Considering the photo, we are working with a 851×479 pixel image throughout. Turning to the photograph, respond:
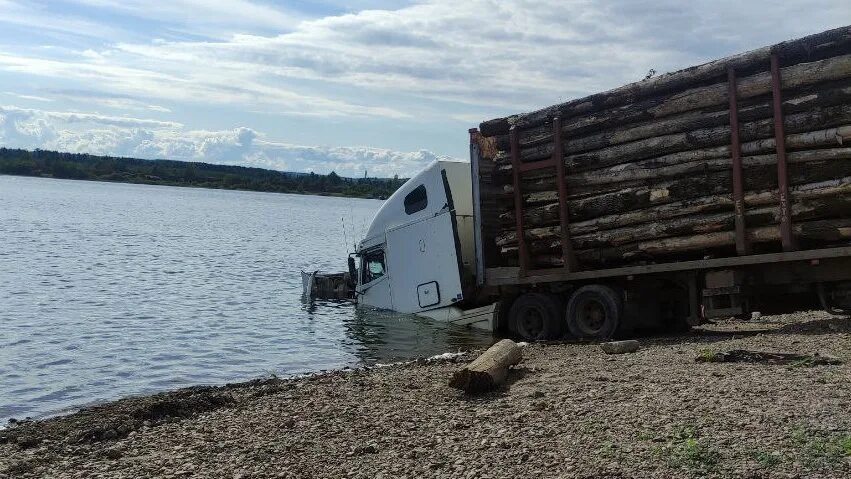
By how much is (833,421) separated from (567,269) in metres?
9.19

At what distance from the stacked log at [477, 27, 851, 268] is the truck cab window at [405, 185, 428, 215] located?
2006 mm


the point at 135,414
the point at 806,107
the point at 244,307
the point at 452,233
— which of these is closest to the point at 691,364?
the point at 806,107

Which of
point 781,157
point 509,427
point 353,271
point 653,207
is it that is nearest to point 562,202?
point 653,207

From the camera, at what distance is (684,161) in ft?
46.3

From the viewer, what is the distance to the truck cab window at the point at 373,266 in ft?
68.9

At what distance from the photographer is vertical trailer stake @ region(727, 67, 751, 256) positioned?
1325 centimetres

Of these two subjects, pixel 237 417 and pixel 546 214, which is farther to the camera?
pixel 546 214

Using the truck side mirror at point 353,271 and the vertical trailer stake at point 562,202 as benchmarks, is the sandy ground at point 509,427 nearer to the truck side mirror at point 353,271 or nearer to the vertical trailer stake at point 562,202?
the vertical trailer stake at point 562,202

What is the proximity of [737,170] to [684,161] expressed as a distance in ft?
3.44

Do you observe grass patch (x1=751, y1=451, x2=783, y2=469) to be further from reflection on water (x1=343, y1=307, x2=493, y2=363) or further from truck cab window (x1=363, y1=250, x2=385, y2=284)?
truck cab window (x1=363, y1=250, x2=385, y2=284)

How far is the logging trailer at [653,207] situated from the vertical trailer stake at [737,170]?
0.08ft

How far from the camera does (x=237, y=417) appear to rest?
10.1 meters

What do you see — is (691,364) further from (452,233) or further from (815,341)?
(452,233)

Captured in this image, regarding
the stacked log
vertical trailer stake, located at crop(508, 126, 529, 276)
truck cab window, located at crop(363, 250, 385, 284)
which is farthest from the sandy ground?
truck cab window, located at crop(363, 250, 385, 284)
